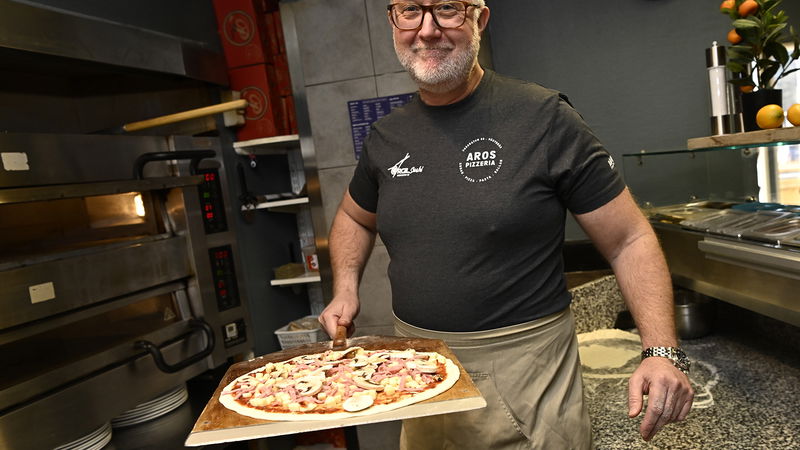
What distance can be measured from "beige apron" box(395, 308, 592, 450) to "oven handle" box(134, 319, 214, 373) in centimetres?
116

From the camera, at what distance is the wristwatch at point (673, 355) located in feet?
3.99

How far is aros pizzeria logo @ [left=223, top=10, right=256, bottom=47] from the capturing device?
318 centimetres

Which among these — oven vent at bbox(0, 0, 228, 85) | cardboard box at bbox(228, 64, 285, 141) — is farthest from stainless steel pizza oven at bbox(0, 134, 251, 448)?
cardboard box at bbox(228, 64, 285, 141)

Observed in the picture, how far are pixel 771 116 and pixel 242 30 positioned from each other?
2560 mm

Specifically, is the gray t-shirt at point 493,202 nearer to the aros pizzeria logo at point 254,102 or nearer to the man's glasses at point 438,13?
the man's glasses at point 438,13

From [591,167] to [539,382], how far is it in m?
0.53

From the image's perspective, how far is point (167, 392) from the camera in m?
2.30

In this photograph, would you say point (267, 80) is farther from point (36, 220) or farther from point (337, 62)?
point (36, 220)

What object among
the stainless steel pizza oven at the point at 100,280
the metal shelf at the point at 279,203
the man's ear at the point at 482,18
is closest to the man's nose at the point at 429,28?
the man's ear at the point at 482,18

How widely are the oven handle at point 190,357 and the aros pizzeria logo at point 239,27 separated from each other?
5.43ft

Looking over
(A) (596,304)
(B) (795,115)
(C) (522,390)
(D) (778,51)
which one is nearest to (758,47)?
(D) (778,51)

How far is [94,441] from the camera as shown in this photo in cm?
192

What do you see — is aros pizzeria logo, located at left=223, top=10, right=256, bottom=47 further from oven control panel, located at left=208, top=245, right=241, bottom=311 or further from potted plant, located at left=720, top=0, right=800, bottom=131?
potted plant, located at left=720, top=0, right=800, bottom=131

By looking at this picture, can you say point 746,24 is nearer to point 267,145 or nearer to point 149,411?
point 267,145
